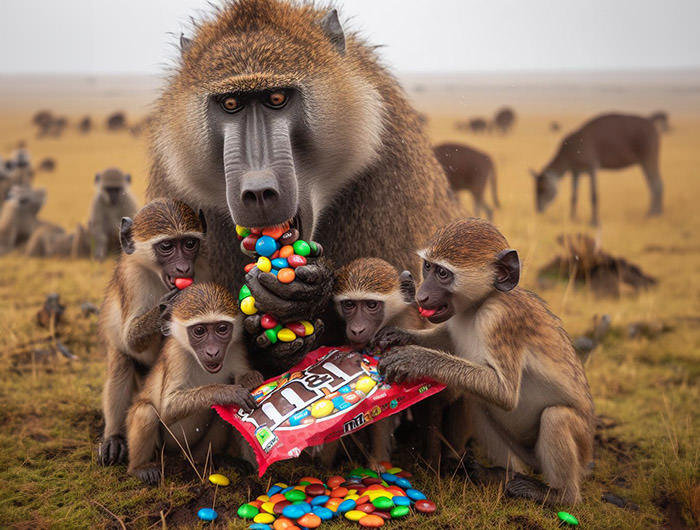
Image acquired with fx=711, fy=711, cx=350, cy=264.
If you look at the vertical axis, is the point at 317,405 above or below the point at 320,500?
above

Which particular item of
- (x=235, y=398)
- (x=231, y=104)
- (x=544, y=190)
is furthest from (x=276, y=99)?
(x=544, y=190)

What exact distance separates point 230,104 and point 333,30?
2.49ft

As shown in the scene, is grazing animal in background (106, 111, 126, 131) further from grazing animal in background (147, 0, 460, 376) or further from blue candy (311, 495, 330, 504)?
blue candy (311, 495, 330, 504)

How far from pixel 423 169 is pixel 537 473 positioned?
176 cm

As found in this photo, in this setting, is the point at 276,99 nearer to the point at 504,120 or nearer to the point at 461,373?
the point at 461,373

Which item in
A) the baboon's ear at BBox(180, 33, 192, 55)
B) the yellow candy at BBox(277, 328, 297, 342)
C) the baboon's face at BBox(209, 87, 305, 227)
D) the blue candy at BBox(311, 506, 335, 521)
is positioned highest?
the baboon's ear at BBox(180, 33, 192, 55)

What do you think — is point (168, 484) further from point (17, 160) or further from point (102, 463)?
point (17, 160)

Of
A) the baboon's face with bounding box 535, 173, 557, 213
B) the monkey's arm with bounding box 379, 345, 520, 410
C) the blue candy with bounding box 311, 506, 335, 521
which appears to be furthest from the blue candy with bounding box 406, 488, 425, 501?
the baboon's face with bounding box 535, 173, 557, 213

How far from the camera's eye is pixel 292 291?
10.2 feet

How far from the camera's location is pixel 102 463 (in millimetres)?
3693

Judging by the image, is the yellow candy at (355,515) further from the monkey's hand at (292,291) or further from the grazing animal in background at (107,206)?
the grazing animal in background at (107,206)

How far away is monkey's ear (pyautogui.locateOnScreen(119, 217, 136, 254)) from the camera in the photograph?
3.46 metres

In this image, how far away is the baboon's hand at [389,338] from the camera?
130 inches

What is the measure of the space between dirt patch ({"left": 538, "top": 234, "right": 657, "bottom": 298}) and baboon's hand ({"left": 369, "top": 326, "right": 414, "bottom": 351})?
5029 millimetres
